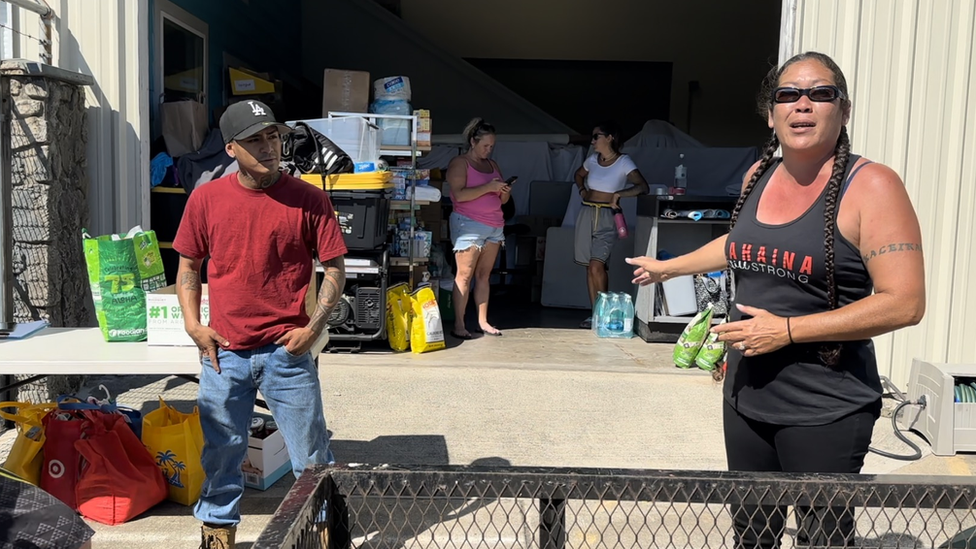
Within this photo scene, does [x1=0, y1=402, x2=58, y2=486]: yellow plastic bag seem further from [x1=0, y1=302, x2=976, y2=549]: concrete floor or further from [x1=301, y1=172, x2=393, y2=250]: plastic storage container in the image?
[x1=301, y1=172, x2=393, y2=250]: plastic storage container

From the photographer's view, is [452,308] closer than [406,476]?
No

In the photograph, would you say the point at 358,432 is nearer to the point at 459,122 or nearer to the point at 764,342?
the point at 764,342

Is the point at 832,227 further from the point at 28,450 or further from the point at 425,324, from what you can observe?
the point at 425,324

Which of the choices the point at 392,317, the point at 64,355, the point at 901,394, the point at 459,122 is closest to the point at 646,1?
the point at 459,122

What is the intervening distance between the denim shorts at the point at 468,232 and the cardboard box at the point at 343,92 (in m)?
1.69

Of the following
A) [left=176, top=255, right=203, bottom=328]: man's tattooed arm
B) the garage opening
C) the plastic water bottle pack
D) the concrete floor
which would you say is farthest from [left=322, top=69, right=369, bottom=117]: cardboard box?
[left=176, top=255, right=203, bottom=328]: man's tattooed arm

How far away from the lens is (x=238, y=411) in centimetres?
322

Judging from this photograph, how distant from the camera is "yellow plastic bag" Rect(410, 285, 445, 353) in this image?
6828 mm

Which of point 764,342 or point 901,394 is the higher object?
point 764,342

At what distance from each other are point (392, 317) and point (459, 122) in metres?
7.66

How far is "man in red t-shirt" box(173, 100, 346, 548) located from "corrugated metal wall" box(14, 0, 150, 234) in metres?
2.81

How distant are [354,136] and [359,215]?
2.60 ft

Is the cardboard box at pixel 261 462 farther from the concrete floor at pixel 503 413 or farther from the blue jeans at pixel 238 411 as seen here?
the blue jeans at pixel 238 411

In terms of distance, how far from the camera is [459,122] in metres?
14.0
